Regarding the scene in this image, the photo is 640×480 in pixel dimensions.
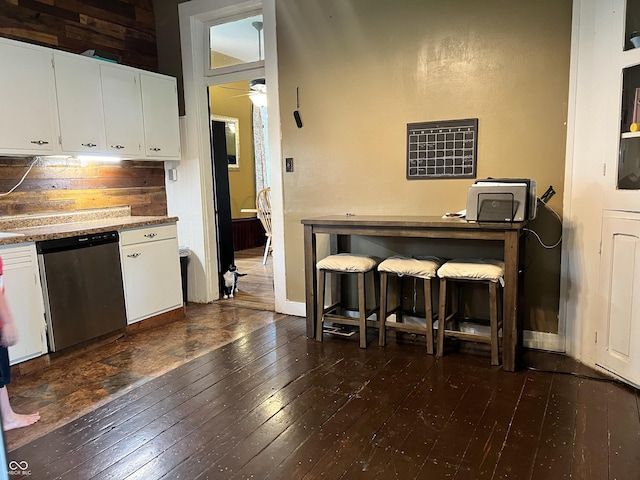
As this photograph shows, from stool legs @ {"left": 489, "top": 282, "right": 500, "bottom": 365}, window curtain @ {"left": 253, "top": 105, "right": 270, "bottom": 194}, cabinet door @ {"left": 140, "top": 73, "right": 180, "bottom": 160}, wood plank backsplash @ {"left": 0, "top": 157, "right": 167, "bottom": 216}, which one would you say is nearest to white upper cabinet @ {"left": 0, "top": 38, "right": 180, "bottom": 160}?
cabinet door @ {"left": 140, "top": 73, "right": 180, "bottom": 160}

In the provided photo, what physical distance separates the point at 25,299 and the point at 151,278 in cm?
95

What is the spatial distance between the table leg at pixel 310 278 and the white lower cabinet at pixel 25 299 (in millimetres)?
1680

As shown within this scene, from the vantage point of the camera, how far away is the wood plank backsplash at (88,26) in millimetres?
3184

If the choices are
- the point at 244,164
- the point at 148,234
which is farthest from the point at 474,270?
the point at 244,164

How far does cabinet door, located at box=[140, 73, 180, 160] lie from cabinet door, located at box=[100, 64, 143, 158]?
0.24 ft

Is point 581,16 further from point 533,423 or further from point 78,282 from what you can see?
point 78,282

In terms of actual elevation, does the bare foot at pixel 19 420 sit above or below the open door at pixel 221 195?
below

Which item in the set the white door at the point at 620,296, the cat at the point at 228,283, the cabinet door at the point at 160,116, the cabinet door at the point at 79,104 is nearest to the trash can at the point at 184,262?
the cat at the point at 228,283

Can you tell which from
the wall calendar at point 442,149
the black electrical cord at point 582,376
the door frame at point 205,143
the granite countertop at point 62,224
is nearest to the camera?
the black electrical cord at point 582,376

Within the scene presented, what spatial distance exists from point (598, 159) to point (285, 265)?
233cm

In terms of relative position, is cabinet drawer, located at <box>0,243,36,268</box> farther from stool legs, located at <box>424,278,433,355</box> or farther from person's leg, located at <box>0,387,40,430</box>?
stool legs, located at <box>424,278,433,355</box>

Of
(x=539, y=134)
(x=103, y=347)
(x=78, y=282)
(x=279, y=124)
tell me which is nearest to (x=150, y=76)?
(x=279, y=124)

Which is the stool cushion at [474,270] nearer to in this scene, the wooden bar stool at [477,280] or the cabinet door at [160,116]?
the wooden bar stool at [477,280]

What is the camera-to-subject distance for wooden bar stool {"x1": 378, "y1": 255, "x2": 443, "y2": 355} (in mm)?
2781
